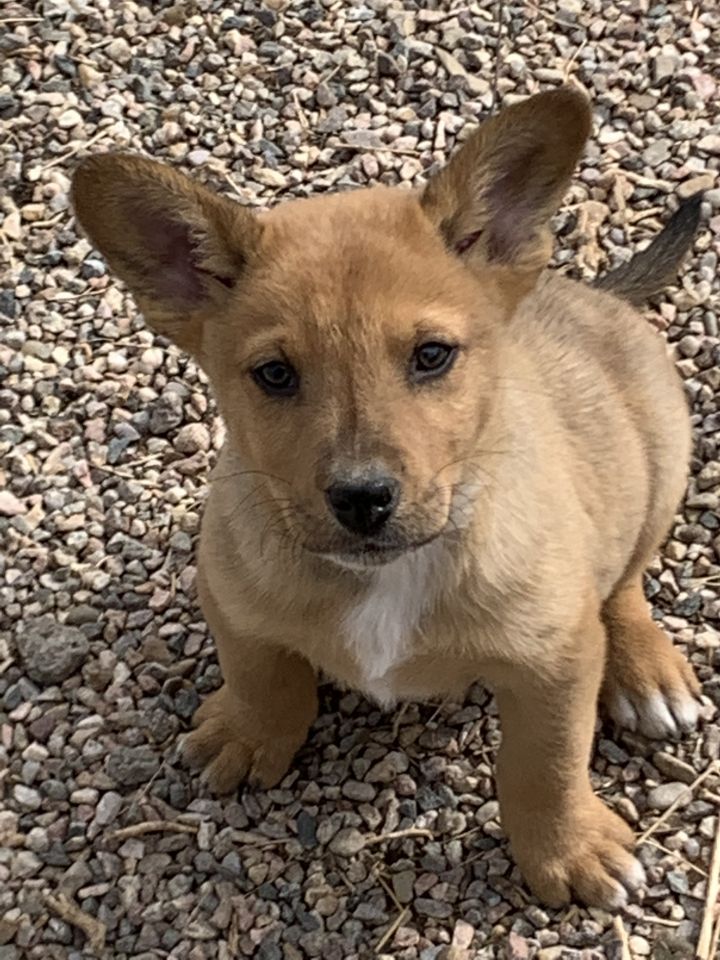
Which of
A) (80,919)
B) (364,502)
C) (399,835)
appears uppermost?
(364,502)

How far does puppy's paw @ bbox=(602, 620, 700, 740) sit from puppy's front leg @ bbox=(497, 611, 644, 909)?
0.34 metres

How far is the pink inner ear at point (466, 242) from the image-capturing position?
338cm

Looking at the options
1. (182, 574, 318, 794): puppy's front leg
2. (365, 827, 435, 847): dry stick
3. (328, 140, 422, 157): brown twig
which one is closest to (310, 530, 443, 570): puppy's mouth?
(182, 574, 318, 794): puppy's front leg

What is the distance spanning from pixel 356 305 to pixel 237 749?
68.8 inches

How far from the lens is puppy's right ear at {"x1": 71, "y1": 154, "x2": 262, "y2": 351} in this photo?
3236mm

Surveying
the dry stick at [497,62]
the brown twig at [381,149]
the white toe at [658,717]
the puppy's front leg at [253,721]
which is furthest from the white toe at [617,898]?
the dry stick at [497,62]

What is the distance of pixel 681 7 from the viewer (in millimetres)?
5969

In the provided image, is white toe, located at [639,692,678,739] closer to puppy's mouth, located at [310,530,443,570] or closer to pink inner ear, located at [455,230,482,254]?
puppy's mouth, located at [310,530,443,570]

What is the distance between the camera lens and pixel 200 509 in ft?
16.2

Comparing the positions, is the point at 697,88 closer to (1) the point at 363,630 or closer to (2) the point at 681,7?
(2) the point at 681,7

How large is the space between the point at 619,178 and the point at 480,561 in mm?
2557

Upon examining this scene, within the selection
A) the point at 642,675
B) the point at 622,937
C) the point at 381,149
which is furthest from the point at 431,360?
the point at 381,149

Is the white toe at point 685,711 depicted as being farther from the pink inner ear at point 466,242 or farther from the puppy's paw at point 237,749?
the pink inner ear at point 466,242

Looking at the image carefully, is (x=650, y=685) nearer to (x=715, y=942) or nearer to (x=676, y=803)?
(x=676, y=803)
